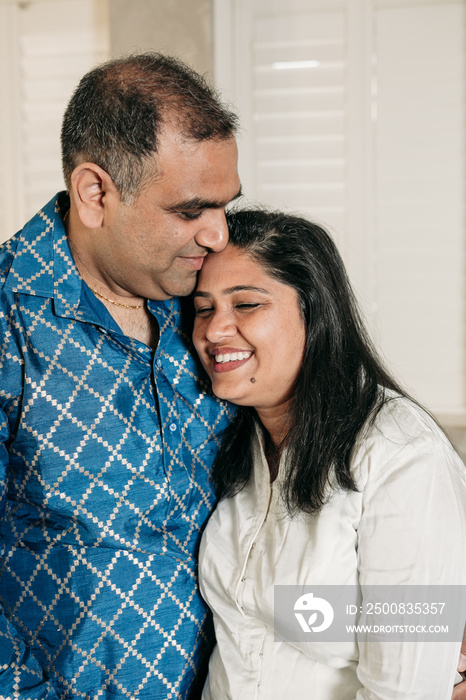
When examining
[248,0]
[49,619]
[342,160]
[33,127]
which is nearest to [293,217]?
[49,619]

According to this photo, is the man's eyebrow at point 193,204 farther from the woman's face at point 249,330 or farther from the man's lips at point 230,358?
the man's lips at point 230,358

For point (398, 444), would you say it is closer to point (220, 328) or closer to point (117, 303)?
point (220, 328)

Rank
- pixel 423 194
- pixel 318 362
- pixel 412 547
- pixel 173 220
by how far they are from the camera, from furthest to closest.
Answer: pixel 423 194 → pixel 318 362 → pixel 173 220 → pixel 412 547

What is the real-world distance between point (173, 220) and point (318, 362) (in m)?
0.38

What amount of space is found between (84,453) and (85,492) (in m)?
0.07

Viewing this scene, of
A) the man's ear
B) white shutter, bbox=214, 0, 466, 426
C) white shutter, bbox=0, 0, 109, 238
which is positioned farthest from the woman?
white shutter, bbox=0, 0, 109, 238

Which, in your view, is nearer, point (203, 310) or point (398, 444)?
point (398, 444)

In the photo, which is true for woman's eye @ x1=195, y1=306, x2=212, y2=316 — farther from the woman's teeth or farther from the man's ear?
the man's ear

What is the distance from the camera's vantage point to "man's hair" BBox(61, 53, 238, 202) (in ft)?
4.07

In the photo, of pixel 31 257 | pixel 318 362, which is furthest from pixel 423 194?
pixel 31 257

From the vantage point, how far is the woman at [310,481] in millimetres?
1176

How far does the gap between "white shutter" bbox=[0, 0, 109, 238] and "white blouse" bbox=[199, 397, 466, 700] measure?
2.19 meters

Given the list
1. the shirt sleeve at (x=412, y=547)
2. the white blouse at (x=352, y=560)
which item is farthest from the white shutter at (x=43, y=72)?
the shirt sleeve at (x=412, y=547)

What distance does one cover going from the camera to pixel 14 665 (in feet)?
4.04
